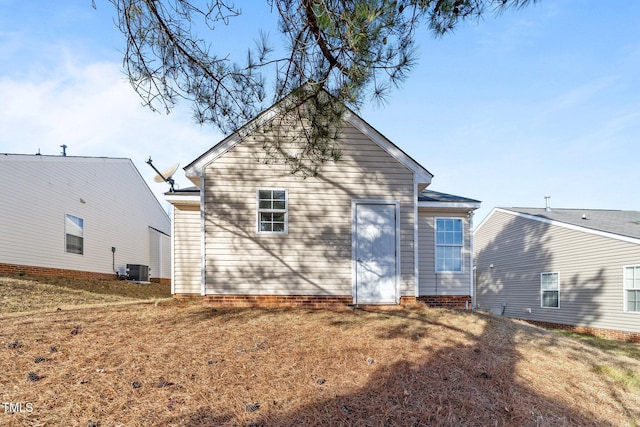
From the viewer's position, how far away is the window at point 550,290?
16.2 m

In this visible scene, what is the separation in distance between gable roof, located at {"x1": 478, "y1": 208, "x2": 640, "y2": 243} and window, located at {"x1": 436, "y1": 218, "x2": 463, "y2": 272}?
6723mm

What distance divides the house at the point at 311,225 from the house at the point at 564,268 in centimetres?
882

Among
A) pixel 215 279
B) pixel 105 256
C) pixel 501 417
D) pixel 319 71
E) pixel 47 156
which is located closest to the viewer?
pixel 501 417

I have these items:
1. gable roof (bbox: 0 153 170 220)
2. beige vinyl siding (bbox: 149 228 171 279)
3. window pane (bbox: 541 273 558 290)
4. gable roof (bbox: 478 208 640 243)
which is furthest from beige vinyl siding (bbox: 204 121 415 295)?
beige vinyl siding (bbox: 149 228 171 279)

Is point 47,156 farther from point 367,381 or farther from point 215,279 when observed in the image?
point 367,381

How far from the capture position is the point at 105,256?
18.4 metres

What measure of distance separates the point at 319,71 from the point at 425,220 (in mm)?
6588

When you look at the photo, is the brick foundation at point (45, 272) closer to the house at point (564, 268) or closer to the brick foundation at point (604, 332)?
the house at point (564, 268)

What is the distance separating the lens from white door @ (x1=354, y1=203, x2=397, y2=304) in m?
9.61

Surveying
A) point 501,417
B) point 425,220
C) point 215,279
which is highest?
point 425,220

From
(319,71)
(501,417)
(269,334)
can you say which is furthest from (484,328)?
(319,71)

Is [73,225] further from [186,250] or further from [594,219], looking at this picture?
[594,219]

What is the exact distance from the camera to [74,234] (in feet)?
53.6

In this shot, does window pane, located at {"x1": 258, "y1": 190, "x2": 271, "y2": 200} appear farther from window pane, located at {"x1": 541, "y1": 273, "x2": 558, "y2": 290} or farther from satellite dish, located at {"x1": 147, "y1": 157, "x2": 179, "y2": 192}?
window pane, located at {"x1": 541, "y1": 273, "x2": 558, "y2": 290}
